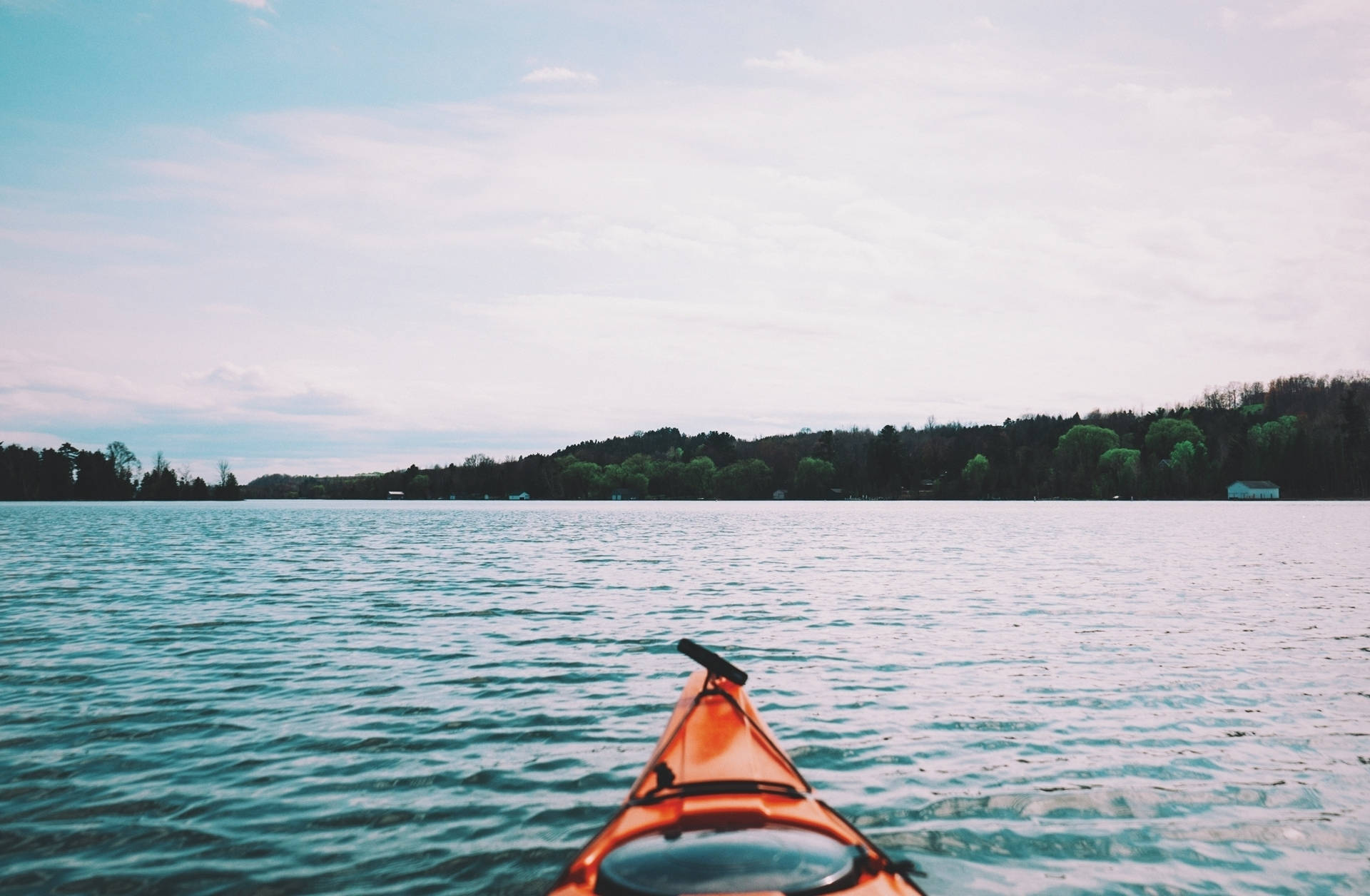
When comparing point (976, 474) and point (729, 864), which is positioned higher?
point (976, 474)

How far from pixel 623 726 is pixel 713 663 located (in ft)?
11.1

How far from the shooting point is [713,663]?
8.82 metres

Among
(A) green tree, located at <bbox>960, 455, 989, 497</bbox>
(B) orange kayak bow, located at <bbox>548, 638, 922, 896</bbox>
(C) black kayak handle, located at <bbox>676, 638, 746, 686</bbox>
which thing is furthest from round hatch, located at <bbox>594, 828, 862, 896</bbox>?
(A) green tree, located at <bbox>960, 455, 989, 497</bbox>

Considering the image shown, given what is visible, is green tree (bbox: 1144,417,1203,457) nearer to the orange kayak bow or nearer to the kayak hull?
the kayak hull

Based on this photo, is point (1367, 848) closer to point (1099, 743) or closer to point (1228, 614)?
point (1099, 743)

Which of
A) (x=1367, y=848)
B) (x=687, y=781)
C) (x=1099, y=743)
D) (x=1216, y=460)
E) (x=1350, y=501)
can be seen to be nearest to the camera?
(x=687, y=781)

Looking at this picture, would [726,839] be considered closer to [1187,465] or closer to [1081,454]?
[1187,465]

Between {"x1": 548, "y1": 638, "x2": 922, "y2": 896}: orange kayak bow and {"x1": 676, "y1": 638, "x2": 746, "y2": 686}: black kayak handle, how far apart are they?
3.54 ft

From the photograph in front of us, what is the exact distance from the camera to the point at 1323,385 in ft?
640

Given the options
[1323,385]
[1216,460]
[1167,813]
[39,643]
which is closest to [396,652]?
[39,643]

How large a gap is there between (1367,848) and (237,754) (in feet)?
39.0

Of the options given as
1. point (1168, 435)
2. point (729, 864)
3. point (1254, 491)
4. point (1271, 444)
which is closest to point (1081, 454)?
point (1168, 435)

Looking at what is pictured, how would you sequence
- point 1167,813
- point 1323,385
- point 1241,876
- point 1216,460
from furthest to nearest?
point 1323,385 → point 1216,460 → point 1167,813 → point 1241,876

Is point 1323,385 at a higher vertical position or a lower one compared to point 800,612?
higher
